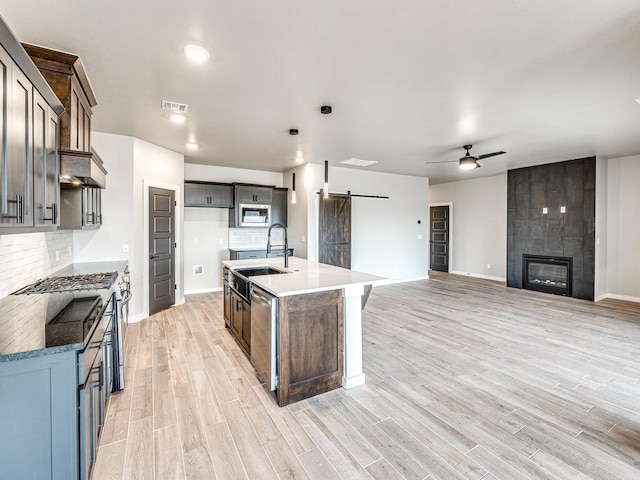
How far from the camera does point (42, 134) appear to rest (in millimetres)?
2004

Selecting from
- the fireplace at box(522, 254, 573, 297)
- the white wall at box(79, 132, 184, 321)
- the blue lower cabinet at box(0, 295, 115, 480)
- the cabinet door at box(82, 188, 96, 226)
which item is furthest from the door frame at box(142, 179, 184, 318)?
the fireplace at box(522, 254, 573, 297)

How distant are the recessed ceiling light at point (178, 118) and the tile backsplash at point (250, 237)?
3157mm

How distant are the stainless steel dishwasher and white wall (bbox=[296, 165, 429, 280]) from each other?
3453 mm

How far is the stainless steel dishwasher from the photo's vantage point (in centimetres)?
253

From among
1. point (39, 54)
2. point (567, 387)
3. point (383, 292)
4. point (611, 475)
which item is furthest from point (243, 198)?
point (611, 475)

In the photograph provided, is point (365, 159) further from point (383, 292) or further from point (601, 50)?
point (601, 50)

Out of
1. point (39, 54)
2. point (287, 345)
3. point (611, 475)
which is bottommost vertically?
point (611, 475)

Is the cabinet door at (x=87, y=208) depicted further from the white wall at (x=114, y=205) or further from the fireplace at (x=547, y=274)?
the fireplace at (x=547, y=274)

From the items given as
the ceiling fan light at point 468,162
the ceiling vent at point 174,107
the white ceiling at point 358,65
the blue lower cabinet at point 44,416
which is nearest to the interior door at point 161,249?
the white ceiling at point 358,65

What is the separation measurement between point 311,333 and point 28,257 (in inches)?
102

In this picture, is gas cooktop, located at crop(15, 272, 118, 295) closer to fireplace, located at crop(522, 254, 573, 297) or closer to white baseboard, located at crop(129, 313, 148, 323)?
white baseboard, located at crop(129, 313, 148, 323)

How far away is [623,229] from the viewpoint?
6195 mm

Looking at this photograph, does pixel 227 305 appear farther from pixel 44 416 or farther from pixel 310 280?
pixel 44 416

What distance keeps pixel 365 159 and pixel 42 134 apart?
493cm
